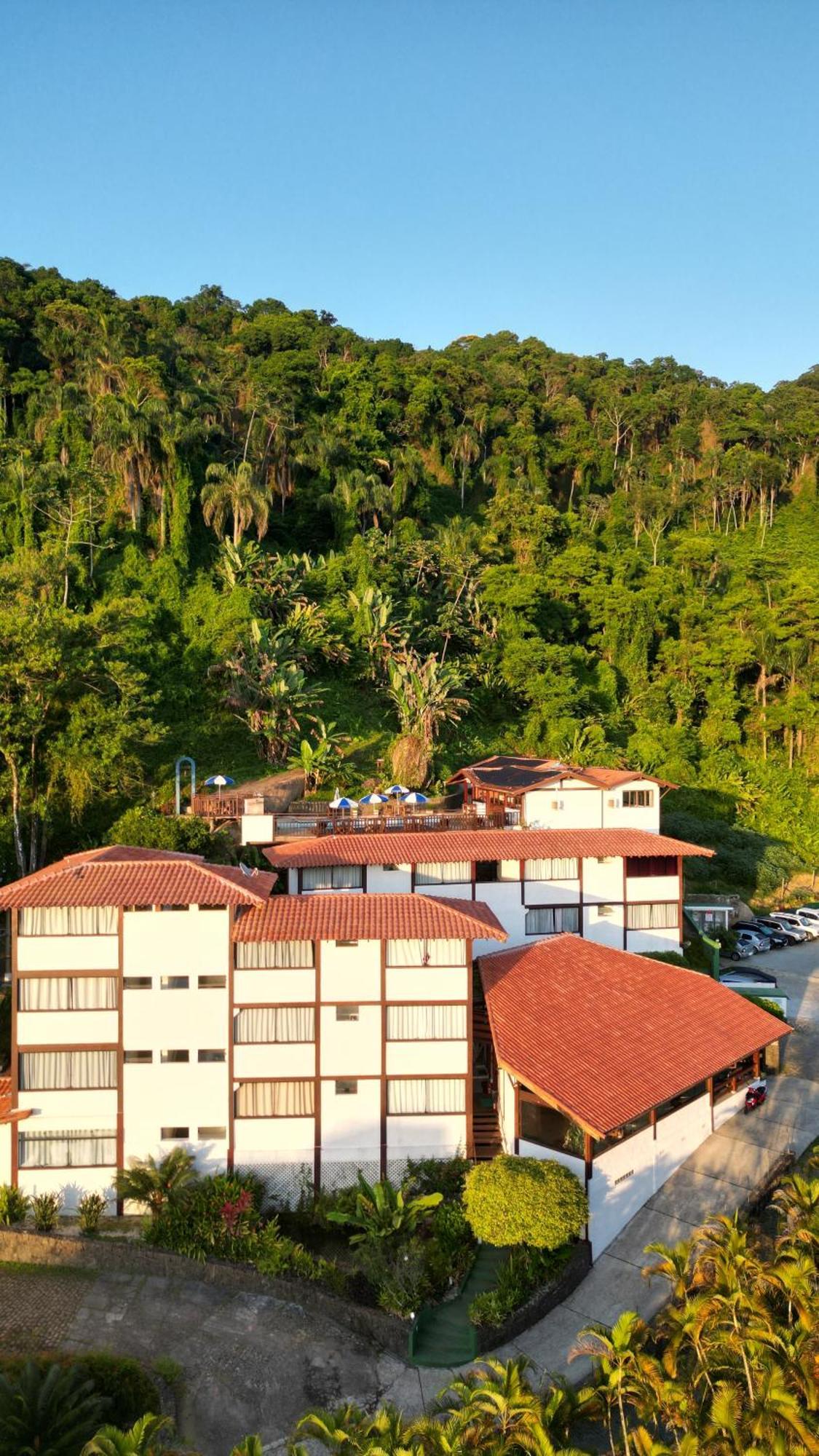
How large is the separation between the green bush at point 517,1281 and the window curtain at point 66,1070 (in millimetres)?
8473

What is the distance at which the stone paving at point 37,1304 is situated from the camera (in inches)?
579

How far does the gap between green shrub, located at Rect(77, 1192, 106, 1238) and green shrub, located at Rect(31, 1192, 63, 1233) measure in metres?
0.46

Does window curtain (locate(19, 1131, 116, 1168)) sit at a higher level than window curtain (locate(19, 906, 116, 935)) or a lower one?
lower

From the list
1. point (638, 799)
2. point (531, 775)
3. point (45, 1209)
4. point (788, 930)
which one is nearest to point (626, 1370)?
point (45, 1209)

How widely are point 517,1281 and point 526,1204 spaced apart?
1.34 meters

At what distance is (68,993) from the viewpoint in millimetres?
18328

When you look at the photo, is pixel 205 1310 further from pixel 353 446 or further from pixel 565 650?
pixel 353 446

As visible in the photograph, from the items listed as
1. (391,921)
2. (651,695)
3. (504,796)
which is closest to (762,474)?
(651,695)

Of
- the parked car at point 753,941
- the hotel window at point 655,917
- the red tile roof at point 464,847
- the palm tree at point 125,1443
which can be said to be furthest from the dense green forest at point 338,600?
the palm tree at point 125,1443

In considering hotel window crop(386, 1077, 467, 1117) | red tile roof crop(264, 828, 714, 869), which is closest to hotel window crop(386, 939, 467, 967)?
hotel window crop(386, 1077, 467, 1117)

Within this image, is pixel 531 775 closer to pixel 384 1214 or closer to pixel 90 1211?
pixel 384 1214

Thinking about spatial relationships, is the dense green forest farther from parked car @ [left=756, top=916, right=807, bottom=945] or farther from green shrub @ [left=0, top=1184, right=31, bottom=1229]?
green shrub @ [left=0, top=1184, right=31, bottom=1229]

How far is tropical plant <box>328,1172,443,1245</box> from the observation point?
1683 centimetres

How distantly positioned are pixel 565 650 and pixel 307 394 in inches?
1482
